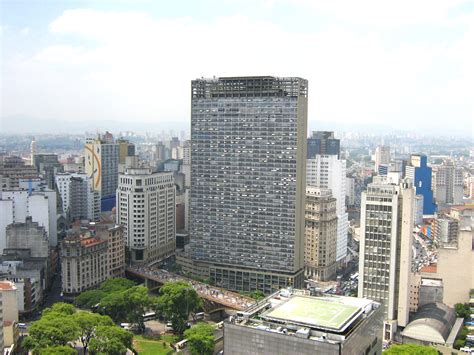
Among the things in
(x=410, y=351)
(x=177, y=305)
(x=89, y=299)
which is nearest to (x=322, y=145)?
(x=177, y=305)

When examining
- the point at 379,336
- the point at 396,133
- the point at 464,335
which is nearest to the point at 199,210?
the point at 464,335

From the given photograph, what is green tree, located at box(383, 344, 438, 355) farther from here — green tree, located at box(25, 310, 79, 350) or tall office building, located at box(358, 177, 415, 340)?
green tree, located at box(25, 310, 79, 350)

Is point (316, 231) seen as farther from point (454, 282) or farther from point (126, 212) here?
point (126, 212)

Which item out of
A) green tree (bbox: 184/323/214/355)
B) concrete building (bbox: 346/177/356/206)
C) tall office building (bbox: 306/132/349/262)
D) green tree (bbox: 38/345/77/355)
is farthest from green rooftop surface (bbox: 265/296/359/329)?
concrete building (bbox: 346/177/356/206)

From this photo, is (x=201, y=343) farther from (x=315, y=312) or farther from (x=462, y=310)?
(x=462, y=310)

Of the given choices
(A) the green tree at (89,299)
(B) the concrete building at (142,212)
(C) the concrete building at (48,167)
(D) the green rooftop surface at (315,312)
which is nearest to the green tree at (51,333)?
(A) the green tree at (89,299)

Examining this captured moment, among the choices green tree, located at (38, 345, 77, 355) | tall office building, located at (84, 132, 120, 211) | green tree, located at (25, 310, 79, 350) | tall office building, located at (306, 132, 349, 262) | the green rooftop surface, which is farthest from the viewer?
tall office building, located at (84, 132, 120, 211)
